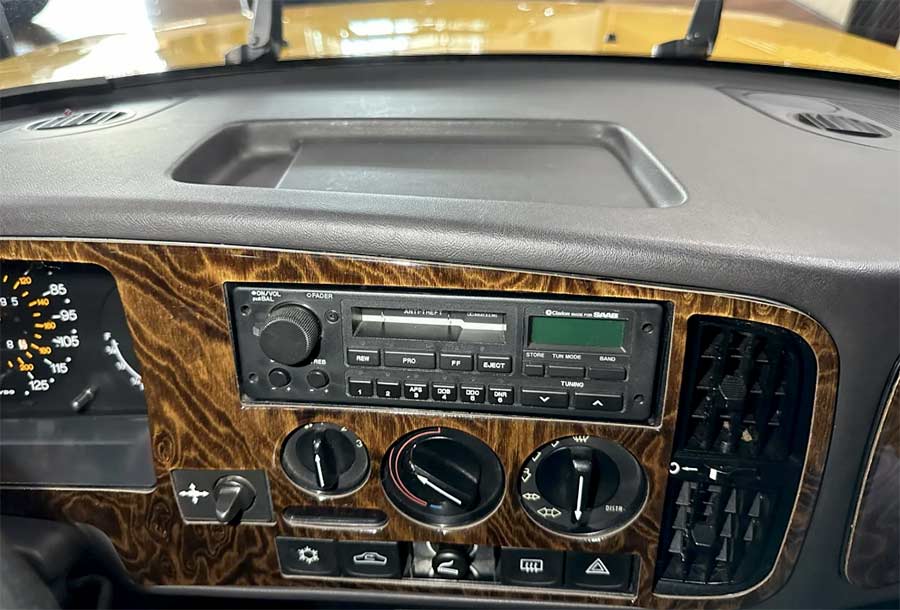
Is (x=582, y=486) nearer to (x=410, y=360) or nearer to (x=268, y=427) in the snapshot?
(x=410, y=360)

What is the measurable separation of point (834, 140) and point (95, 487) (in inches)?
43.7

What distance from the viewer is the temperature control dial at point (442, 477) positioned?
902 mm

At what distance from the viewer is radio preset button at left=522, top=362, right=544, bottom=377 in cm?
81

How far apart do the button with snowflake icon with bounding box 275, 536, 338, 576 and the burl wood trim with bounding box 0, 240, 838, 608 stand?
2 cm

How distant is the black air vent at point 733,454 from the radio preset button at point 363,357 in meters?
0.34

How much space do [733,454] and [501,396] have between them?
0.28 meters

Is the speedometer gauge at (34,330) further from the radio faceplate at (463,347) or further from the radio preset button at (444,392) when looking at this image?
the radio preset button at (444,392)

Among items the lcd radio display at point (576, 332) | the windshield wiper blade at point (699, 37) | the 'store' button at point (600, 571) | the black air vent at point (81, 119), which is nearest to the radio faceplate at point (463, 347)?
the lcd radio display at point (576, 332)

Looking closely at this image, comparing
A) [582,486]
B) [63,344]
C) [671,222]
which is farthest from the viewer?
[63,344]

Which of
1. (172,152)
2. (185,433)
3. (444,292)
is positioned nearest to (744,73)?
(444,292)

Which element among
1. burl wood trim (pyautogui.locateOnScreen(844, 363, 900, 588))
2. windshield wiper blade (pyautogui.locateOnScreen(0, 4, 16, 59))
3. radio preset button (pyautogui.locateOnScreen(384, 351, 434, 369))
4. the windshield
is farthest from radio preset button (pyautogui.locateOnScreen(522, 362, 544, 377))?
windshield wiper blade (pyautogui.locateOnScreen(0, 4, 16, 59))

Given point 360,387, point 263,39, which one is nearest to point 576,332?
point 360,387

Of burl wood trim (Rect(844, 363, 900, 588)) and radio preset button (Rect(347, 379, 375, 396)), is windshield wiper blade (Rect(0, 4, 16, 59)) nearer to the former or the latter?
radio preset button (Rect(347, 379, 375, 396))

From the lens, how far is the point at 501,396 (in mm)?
833
